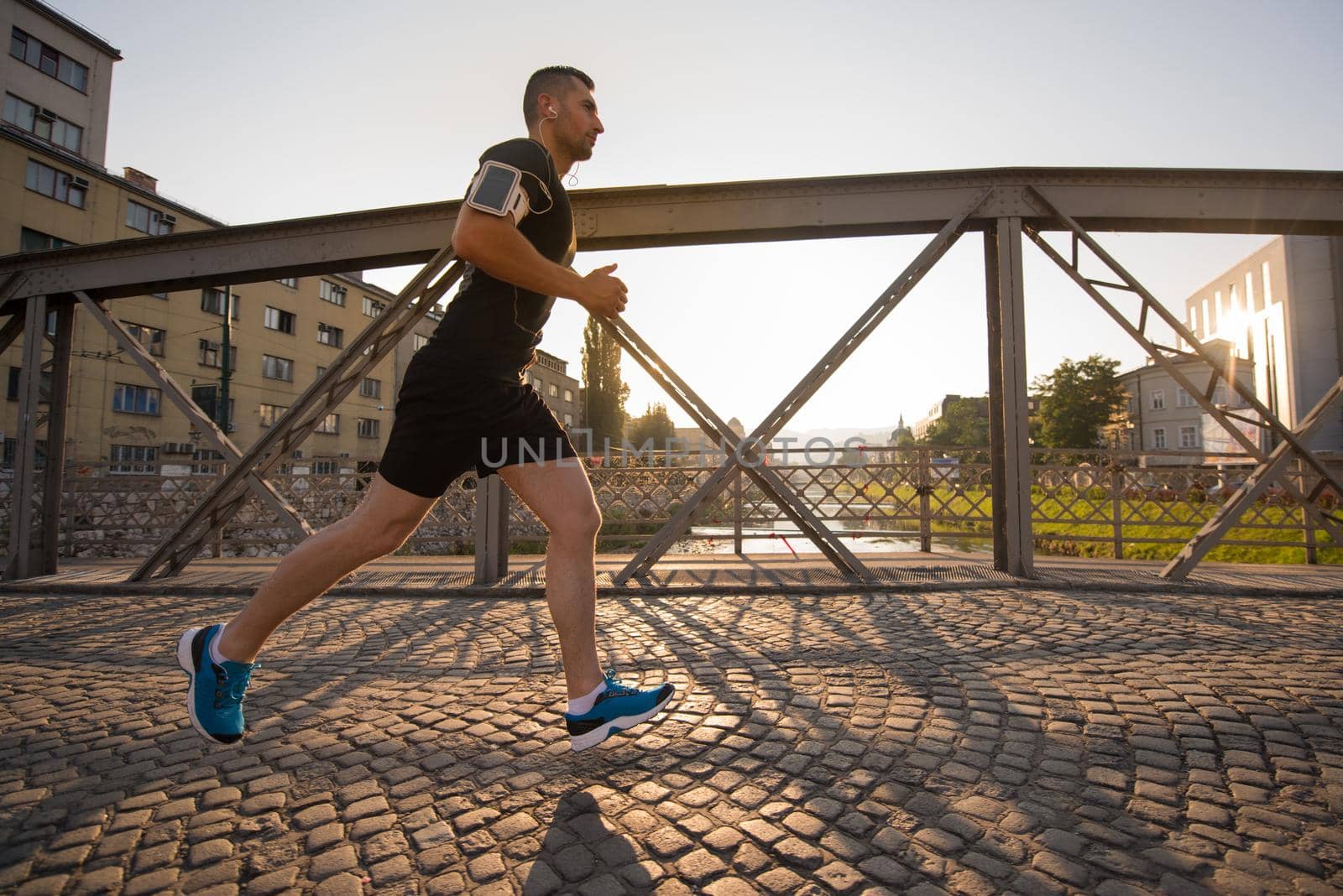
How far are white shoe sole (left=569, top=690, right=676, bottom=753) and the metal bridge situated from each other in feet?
10.7

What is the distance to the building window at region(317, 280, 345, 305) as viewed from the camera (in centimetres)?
3709

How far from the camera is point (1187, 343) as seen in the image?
5.57 m

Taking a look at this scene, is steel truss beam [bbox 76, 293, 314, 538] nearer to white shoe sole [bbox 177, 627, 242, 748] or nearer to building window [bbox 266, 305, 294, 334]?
white shoe sole [bbox 177, 627, 242, 748]

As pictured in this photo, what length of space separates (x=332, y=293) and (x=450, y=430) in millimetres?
41480

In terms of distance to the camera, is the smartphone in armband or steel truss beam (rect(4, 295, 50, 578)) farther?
steel truss beam (rect(4, 295, 50, 578))

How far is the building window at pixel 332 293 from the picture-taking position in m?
37.1

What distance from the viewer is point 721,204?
5887 mm

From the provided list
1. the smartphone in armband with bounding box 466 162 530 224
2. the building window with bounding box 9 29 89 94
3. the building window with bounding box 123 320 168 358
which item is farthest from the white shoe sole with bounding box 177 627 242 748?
Result: the building window with bounding box 9 29 89 94

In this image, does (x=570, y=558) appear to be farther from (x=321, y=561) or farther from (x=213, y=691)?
(x=213, y=691)

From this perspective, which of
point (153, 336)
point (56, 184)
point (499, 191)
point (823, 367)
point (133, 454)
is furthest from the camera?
point (153, 336)

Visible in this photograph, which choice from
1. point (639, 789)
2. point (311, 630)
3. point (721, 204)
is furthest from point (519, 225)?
point (721, 204)

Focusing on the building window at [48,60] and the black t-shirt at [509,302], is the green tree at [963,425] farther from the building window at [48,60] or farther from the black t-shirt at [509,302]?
the black t-shirt at [509,302]

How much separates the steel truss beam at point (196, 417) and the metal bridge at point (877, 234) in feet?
0.08

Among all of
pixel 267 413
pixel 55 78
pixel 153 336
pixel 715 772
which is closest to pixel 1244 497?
pixel 715 772
